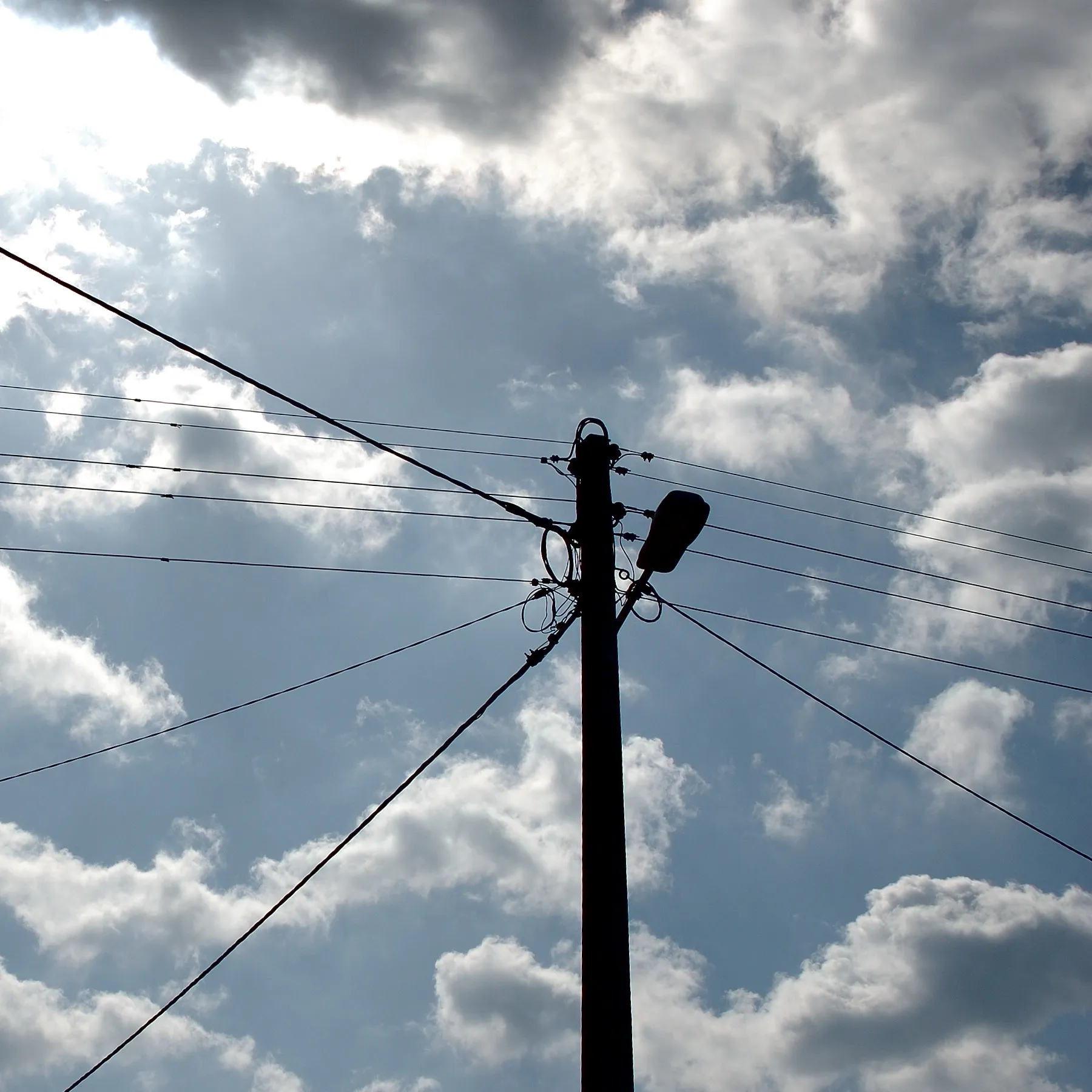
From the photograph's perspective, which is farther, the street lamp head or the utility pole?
the street lamp head

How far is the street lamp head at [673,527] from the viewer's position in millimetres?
8523

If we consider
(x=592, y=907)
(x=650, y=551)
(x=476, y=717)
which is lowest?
(x=592, y=907)

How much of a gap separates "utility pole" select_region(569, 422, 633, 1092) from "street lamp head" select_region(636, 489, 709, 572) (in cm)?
32

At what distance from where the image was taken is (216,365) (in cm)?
887

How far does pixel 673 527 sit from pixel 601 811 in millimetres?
2269

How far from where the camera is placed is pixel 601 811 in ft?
23.7

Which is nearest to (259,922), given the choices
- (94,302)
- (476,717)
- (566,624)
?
(476,717)

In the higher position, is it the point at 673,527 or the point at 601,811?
the point at 673,527

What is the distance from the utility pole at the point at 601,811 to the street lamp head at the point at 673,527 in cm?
32

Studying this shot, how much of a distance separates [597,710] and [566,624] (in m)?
1.65

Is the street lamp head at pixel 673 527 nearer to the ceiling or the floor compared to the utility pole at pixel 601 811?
nearer to the ceiling

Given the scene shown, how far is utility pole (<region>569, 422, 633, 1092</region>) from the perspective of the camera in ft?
21.2

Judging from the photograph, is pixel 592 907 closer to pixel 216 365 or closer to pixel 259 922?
pixel 259 922

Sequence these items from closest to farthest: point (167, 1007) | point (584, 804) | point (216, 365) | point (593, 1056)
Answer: point (593, 1056), point (584, 804), point (216, 365), point (167, 1007)
